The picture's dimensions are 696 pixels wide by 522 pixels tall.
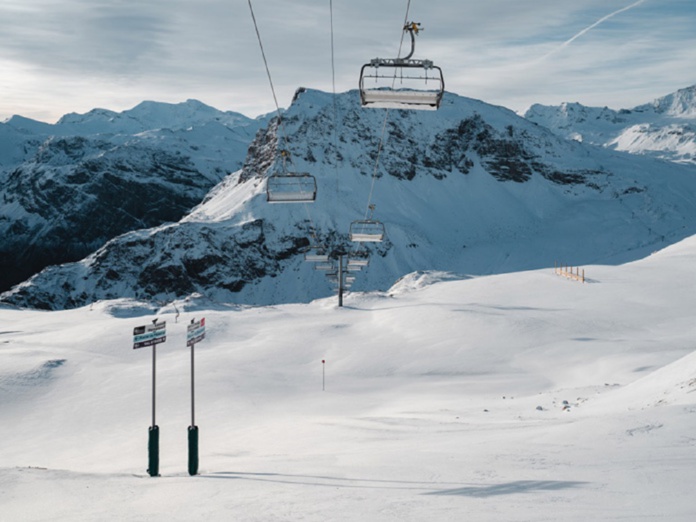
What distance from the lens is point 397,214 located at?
14100 centimetres

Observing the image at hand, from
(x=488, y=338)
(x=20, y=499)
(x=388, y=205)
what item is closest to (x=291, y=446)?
(x=20, y=499)

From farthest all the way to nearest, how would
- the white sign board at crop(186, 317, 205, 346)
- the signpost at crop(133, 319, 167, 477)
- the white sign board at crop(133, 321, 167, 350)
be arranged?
the white sign board at crop(186, 317, 205, 346) → the white sign board at crop(133, 321, 167, 350) → the signpost at crop(133, 319, 167, 477)

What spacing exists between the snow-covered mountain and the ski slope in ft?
242

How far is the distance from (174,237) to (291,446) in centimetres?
13028

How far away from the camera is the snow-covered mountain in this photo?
416 feet

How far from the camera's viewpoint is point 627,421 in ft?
40.4

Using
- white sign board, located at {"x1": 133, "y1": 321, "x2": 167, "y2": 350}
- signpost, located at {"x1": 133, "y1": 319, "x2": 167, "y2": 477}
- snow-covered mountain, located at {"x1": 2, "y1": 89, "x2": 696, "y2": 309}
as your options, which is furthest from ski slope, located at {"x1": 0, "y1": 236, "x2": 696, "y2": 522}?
snow-covered mountain, located at {"x1": 2, "y1": 89, "x2": 696, "y2": 309}

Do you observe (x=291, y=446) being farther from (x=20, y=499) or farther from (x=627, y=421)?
(x=627, y=421)

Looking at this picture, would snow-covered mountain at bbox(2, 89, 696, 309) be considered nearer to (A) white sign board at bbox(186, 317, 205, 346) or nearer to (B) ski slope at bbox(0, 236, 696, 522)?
(B) ski slope at bbox(0, 236, 696, 522)

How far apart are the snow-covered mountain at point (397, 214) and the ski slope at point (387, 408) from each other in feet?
242

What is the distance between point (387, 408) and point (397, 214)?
119278 mm

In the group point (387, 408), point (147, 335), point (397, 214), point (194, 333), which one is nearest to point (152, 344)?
point (147, 335)

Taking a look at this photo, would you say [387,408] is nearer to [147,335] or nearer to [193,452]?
[193,452]

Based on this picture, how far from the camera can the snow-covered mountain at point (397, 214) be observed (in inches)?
4995
